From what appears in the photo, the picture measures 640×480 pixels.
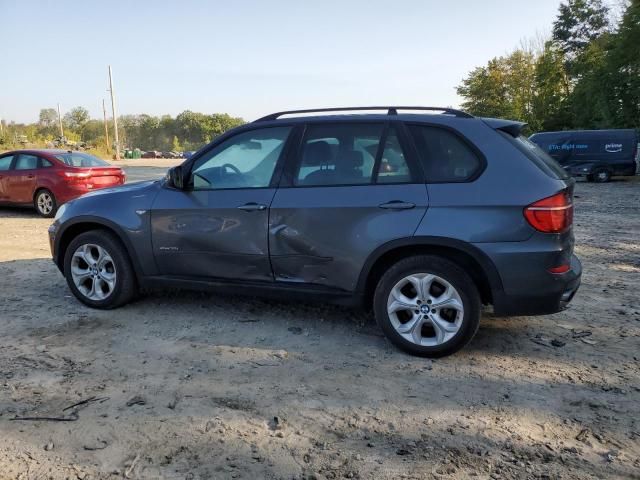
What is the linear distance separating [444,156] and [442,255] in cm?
70

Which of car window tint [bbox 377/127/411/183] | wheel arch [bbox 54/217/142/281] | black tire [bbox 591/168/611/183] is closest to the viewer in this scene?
car window tint [bbox 377/127/411/183]

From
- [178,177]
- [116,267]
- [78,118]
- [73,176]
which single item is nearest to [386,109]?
[178,177]

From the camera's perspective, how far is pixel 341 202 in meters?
3.88

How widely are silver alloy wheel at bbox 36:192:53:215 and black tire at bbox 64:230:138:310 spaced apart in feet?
22.5

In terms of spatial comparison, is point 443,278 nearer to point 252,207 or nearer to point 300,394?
point 300,394

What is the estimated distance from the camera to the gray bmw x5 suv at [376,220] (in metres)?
3.56

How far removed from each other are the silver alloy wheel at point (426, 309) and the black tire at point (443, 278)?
3cm

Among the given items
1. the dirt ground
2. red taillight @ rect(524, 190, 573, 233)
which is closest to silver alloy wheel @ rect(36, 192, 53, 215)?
the dirt ground

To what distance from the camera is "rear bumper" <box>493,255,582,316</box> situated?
3564 millimetres

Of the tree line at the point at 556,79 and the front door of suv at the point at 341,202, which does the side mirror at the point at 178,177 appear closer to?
the front door of suv at the point at 341,202

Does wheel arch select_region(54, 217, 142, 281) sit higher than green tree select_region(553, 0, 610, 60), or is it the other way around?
green tree select_region(553, 0, 610, 60)

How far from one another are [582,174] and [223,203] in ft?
60.9

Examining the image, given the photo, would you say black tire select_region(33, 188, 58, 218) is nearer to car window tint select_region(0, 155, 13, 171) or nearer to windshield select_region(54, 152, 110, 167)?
windshield select_region(54, 152, 110, 167)

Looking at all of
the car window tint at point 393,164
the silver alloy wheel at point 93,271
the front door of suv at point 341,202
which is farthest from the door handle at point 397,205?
the silver alloy wheel at point 93,271
